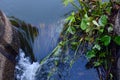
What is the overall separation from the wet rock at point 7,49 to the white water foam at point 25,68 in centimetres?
18

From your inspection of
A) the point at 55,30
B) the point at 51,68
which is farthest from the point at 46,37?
the point at 51,68

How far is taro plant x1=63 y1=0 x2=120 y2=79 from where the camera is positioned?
2.99 meters

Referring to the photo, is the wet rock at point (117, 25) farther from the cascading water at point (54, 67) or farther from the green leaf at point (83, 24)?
the cascading water at point (54, 67)

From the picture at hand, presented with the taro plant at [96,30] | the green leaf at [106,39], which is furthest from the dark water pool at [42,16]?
the green leaf at [106,39]

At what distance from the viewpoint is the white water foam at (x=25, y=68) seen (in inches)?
141

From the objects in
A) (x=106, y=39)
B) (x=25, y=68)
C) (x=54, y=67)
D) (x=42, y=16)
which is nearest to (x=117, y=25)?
(x=106, y=39)

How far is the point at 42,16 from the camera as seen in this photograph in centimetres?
435

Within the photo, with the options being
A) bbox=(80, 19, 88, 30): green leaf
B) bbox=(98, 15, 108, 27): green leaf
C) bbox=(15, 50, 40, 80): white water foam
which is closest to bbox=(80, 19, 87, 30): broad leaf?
bbox=(80, 19, 88, 30): green leaf

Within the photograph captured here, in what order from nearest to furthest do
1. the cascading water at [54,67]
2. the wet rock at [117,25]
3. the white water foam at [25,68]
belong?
the wet rock at [117,25] < the cascading water at [54,67] < the white water foam at [25,68]

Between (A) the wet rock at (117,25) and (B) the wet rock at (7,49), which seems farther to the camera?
(B) the wet rock at (7,49)

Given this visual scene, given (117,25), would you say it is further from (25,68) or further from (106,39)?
(25,68)

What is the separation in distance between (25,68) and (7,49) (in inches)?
17.1

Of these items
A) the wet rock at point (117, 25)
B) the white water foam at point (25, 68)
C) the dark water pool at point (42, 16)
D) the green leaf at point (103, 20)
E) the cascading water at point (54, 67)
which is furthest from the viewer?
the dark water pool at point (42, 16)

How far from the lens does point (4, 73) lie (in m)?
3.28
